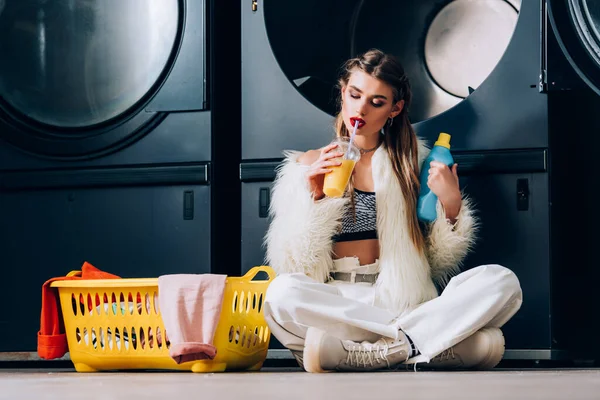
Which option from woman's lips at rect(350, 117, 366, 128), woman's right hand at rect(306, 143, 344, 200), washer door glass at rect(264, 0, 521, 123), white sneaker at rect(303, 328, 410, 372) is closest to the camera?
white sneaker at rect(303, 328, 410, 372)

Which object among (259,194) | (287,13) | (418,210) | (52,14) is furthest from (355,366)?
(52,14)

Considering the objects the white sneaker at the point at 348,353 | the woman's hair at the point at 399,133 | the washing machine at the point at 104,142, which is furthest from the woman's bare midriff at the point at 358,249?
the washing machine at the point at 104,142

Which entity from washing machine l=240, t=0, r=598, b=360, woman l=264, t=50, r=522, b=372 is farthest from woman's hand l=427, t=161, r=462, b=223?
washing machine l=240, t=0, r=598, b=360

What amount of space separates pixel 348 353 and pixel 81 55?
1123mm

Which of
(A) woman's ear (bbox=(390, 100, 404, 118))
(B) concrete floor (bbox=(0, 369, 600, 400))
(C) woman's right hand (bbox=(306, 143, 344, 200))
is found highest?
(A) woman's ear (bbox=(390, 100, 404, 118))

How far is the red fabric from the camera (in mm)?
2223

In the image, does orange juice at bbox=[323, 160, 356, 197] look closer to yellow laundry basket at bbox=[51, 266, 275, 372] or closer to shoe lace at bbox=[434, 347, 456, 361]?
yellow laundry basket at bbox=[51, 266, 275, 372]

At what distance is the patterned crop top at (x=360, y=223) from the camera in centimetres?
229

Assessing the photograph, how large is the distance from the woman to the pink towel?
12 centimetres

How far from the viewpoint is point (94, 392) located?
1454mm

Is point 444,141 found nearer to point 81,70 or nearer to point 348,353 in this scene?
point 348,353

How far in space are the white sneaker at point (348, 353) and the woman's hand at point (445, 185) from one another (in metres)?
0.33

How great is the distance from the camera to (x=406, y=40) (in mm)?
2832

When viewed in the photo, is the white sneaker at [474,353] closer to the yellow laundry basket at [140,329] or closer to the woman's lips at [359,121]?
the yellow laundry basket at [140,329]
